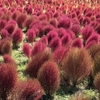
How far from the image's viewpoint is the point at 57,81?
158 inches

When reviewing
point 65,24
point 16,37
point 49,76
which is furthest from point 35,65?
point 65,24

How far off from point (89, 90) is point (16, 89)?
1334 mm

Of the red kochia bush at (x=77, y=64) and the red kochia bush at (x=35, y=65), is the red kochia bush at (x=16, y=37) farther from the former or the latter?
the red kochia bush at (x=77, y=64)

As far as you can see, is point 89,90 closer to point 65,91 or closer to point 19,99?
point 65,91

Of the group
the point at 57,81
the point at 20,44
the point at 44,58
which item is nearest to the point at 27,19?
the point at 20,44

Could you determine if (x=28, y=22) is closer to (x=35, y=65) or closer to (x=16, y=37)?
(x=16, y=37)

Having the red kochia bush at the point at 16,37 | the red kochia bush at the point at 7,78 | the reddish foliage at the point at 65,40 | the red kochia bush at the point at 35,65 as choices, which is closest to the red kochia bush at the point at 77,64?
the red kochia bush at the point at 35,65

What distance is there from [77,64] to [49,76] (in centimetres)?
62

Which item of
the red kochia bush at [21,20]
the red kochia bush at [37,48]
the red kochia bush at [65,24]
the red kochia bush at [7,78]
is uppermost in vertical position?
the red kochia bush at [7,78]

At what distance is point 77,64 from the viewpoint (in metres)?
4.33

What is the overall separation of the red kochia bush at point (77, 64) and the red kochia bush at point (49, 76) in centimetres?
45

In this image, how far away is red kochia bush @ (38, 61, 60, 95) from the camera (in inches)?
154

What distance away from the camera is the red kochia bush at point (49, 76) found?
391 cm

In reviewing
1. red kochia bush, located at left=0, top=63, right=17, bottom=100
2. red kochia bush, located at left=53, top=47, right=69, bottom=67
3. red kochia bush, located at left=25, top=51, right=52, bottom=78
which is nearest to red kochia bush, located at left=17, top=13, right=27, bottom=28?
red kochia bush, located at left=53, top=47, right=69, bottom=67
